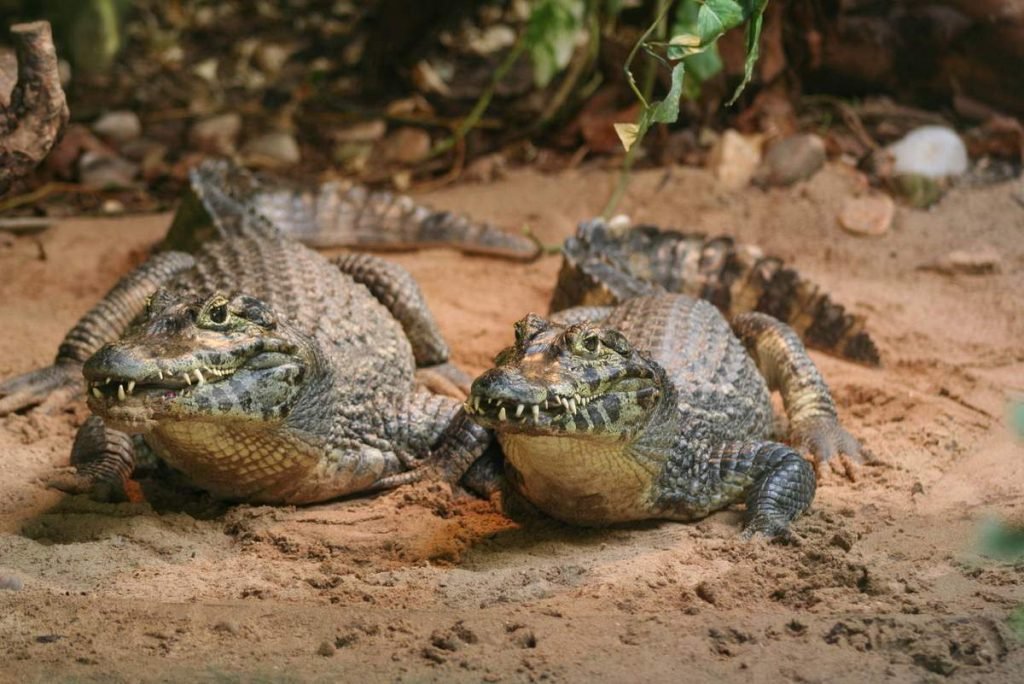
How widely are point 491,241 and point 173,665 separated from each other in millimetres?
4606

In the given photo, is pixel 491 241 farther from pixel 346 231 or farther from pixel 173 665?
pixel 173 665


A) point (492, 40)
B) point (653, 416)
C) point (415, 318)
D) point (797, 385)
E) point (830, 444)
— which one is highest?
point (492, 40)

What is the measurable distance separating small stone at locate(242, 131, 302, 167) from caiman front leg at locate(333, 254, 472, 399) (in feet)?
10.8

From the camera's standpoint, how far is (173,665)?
9.88 feet

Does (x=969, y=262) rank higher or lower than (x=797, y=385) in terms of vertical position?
higher

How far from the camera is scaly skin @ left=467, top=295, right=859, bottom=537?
3.76 metres

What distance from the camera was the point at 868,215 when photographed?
7.33 m

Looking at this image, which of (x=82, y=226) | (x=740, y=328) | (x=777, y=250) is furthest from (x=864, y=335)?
(x=82, y=226)

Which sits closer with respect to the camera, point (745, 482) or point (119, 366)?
point (119, 366)

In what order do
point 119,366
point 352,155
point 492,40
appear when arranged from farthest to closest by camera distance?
point 492,40, point 352,155, point 119,366

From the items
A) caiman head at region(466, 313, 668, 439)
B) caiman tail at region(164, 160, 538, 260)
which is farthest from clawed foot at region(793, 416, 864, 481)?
caiman tail at region(164, 160, 538, 260)

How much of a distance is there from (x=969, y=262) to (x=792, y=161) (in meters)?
1.49

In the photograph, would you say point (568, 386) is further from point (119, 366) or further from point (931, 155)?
point (931, 155)

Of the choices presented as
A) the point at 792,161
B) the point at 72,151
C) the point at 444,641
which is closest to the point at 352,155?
the point at 72,151
